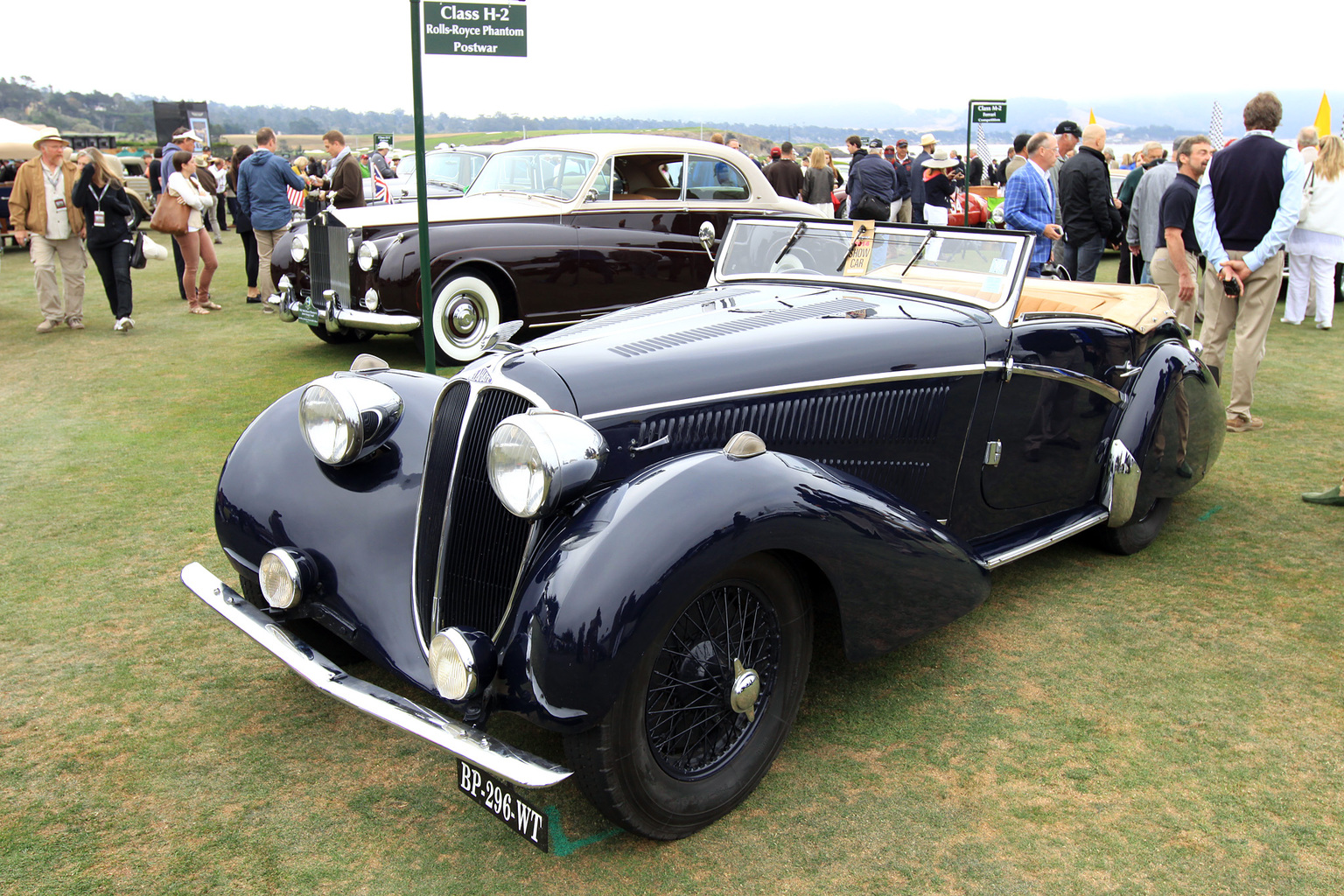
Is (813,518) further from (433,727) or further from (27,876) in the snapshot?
(27,876)

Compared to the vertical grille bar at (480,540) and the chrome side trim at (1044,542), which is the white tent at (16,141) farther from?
the chrome side trim at (1044,542)

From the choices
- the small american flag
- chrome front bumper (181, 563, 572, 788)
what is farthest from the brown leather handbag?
chrome front bumper (181, 563, 572, 788)

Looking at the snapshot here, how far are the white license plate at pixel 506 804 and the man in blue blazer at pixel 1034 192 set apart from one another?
5.85 metres

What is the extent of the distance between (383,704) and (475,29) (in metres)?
3.98

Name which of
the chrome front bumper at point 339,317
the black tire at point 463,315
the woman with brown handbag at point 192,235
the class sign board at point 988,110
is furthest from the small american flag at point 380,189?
the class sign board at point 988,110

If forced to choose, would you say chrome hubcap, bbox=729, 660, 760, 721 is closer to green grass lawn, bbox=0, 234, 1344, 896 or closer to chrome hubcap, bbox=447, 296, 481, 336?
green grass lawn, bbox=0, 234, 1344, 896

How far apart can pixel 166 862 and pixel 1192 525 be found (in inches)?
179

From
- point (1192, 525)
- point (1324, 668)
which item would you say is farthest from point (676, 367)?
point (1192, 525)

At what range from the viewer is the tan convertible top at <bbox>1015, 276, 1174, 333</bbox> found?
413 cm

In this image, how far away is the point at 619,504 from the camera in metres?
2.24

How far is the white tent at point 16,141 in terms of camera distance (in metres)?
19.8

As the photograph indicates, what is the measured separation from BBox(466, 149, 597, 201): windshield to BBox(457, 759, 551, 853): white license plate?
20.7 feet

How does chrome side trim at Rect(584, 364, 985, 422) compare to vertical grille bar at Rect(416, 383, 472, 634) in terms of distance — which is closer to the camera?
chrome side trim at Rect(584, 364, 985, 422)

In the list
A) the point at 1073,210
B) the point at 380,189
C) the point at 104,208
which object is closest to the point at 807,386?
the point at 1073,210
